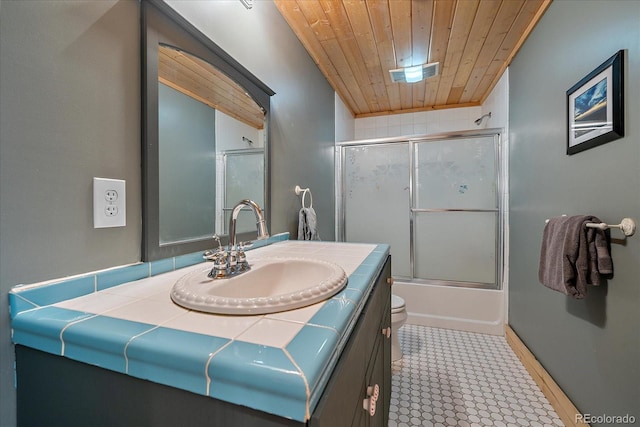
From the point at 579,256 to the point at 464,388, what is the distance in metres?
0.93

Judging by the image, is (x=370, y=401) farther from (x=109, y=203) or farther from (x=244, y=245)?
(x=109, y=203)

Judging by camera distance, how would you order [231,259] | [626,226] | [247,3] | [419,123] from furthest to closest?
[419,123] < [247,3] < [626,226] < [231,259]

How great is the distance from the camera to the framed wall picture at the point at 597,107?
944 mm

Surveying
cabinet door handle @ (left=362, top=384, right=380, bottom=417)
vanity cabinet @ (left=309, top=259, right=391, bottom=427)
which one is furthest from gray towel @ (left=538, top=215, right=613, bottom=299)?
cabinet door handle @ (left=362, top=384, right=380, bottom=417)

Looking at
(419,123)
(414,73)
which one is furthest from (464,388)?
(419,123)

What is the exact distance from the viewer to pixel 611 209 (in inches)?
39.0

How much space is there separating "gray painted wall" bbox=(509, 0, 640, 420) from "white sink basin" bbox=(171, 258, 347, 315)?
1062 mm

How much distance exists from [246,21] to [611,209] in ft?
5.62

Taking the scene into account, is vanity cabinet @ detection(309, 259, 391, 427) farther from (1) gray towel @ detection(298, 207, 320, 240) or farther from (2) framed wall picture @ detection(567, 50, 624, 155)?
(2) framed wall picture @ detection(567, 50, 624, 155)

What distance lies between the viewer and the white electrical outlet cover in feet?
2.13

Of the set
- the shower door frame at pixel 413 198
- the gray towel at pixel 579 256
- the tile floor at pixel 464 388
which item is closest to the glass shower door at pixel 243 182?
the tile floor at pixel 464 388

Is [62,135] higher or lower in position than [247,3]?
lower

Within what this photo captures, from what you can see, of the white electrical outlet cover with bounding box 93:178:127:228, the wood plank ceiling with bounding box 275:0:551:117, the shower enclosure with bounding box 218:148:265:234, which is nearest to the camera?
the white electrical outlet cover with bounding box 93:178:127:228

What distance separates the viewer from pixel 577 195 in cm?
120
